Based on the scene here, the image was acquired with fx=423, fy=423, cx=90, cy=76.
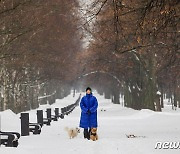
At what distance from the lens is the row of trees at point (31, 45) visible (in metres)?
25.2

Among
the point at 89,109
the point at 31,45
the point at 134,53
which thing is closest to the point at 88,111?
the point at 89,109

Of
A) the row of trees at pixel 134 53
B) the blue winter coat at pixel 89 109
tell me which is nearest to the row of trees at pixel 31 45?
the row of trees at pixel 134 53

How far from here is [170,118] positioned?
24.5 meters

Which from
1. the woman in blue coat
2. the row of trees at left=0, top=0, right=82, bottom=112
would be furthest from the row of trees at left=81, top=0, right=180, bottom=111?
the woman in blue coat

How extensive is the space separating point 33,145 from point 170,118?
13715 mm

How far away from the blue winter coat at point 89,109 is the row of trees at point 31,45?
8.94 meters

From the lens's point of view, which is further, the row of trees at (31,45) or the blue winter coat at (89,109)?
the row of trees at (31,45)

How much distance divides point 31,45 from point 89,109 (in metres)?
20.7

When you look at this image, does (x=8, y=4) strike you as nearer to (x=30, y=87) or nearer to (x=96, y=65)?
(x=96, y=65)

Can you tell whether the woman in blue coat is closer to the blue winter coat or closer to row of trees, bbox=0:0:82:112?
the blue winter coat

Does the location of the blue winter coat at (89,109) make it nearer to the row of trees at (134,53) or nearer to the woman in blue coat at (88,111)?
the woman in blue coat at (88,111)

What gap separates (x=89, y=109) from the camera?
1422 cm

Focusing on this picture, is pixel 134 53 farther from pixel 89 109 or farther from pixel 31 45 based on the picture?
pixel 89 109

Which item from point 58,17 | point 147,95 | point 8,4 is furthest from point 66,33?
point 8,4
